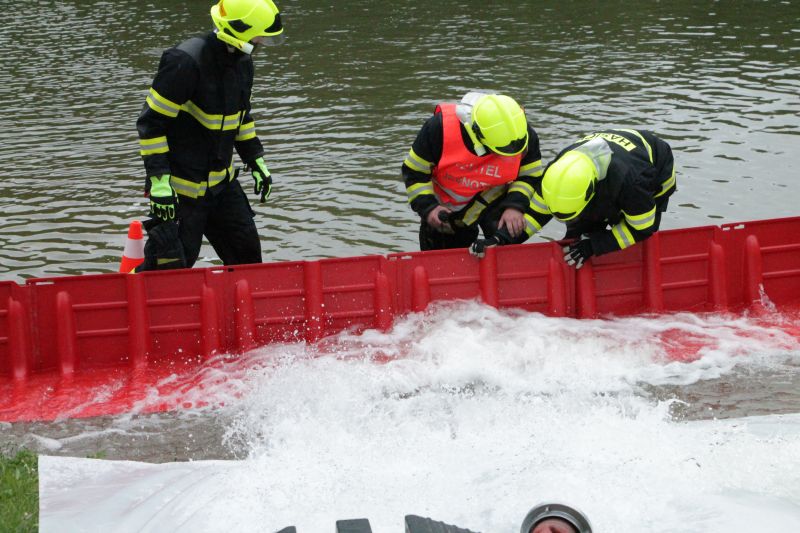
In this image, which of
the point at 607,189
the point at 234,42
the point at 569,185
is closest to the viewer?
the point at 569,185

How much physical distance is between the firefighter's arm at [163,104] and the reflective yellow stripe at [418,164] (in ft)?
5.05

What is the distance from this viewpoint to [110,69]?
51.8 feet

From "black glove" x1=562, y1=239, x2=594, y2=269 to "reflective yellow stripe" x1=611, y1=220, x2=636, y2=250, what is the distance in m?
0.18

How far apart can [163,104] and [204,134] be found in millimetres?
397

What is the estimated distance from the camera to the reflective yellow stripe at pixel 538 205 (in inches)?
266

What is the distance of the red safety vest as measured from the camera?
22.3 feet

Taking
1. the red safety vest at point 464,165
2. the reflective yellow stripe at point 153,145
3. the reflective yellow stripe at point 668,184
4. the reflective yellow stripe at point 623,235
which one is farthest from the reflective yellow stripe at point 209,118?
the reflective yellow stripe at point 668,184

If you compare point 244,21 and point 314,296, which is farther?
point 314,296

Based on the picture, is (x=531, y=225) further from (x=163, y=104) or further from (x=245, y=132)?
(x=163, y=104)

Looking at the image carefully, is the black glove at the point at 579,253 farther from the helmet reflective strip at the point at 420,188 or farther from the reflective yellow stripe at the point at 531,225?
the helmet reflective strip at the point at 420,188

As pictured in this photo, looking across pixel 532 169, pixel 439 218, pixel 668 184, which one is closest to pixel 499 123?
pixel 532 169

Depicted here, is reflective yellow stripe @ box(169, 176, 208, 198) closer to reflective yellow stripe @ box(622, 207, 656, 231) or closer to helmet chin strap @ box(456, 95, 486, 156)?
helmet chin strap @ box(456, 95, 486, 156)

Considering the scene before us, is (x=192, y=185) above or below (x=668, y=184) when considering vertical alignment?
above

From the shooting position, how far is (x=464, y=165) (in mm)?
6840
